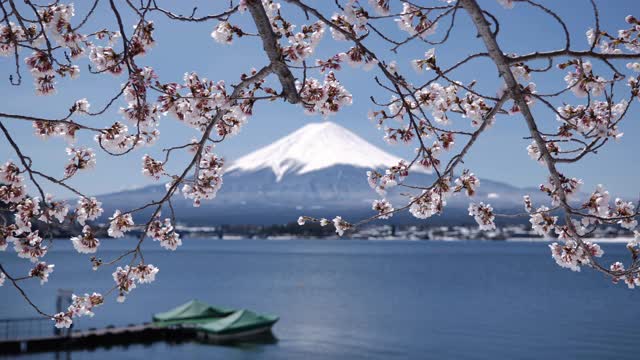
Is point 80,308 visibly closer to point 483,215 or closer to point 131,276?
point 131,276

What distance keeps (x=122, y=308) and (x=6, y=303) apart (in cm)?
1069

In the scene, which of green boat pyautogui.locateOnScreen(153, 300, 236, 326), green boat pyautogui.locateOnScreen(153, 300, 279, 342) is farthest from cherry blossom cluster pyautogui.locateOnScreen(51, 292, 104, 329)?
green boat pyautogui.locateOnScreen(153, 300, 236, 326)

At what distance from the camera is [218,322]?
40.9 metres

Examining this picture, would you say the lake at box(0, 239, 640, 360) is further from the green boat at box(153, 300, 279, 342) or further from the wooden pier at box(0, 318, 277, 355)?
the green boat at box(153, 300, 279, 342)

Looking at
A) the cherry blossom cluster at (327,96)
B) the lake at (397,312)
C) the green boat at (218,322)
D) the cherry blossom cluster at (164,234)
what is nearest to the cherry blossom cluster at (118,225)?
the cherry blossom cluster at (164,234)

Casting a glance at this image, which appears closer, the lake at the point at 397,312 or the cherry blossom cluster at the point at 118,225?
the cherry blossom cluster at the point at 118,225

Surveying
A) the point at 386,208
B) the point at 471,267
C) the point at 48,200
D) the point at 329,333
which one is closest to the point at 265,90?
the point at 386,208

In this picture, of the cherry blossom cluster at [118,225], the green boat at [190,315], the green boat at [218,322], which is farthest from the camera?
the green boat at [190,315]

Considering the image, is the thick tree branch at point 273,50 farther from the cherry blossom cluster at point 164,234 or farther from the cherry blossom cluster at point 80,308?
the cherry blossom cluster at point 80,308

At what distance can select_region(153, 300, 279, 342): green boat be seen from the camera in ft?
132

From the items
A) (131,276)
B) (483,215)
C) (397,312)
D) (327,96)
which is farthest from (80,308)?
(397,312)

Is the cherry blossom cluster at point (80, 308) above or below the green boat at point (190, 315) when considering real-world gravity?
above

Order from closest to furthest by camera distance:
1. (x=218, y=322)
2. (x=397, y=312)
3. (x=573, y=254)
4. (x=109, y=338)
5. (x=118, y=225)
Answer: (x=573, y=254)
(x=118, y=225)
(x=109, y=338)
(x=218, y=322)
(x=397, y=312)

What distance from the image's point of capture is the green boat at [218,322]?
40.3m
